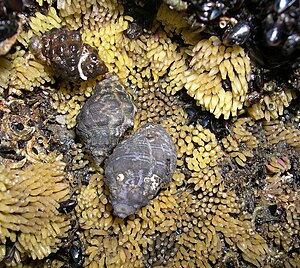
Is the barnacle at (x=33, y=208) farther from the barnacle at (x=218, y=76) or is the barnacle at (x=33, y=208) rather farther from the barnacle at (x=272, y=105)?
the barnacle at (x=272, y=105)

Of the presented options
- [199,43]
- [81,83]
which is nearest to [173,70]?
[199,43]

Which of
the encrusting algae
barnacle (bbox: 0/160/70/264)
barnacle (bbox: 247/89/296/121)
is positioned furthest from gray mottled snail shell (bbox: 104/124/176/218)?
barnacle (bbox: 247/89/296/121)

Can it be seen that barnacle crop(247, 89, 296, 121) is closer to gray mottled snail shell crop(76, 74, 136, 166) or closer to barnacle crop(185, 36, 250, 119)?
barnacle crop(185, 36, 250, 119)

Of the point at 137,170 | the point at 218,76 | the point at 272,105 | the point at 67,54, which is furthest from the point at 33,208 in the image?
the point at 272,105

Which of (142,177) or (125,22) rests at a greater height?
(125,22)

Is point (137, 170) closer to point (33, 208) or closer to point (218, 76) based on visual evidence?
point (33, 208)

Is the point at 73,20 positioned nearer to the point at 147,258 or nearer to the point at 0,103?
the point at 0,103
